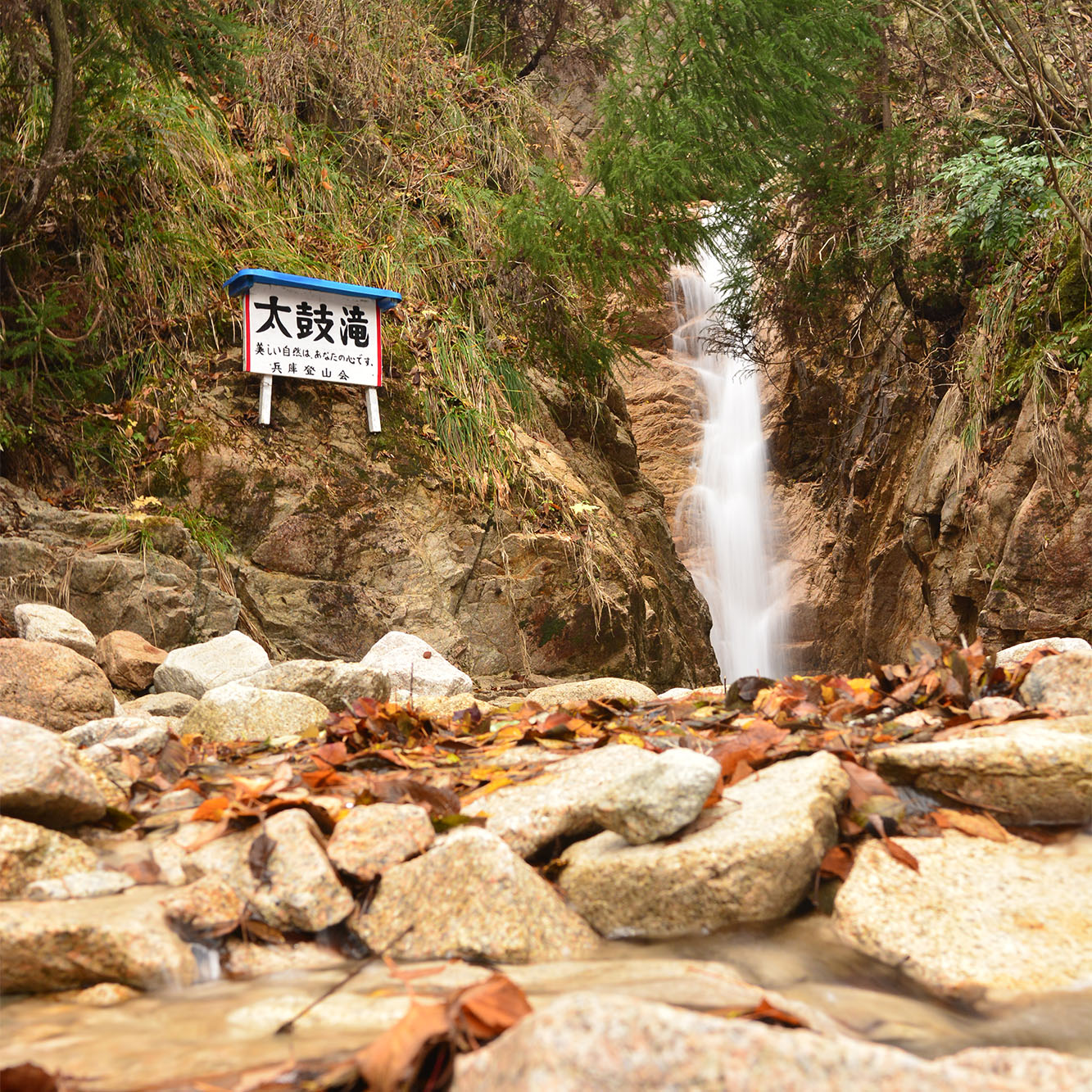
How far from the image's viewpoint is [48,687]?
3.37 metres

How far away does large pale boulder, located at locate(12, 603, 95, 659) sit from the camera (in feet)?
13.8

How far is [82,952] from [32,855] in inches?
15.0

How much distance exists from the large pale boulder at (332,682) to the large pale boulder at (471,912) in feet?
6.05

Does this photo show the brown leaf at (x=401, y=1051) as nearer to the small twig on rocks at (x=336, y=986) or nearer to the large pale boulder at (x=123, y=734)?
the small twig on rocks at (x=336, y=986)

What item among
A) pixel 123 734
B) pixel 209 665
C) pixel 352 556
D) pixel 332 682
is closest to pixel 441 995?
pixel 123 734

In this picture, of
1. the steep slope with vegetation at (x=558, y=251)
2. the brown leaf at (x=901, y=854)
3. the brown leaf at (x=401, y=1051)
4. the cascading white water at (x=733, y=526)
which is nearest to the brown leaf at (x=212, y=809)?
the brown leaf at (x=401, y=1051)

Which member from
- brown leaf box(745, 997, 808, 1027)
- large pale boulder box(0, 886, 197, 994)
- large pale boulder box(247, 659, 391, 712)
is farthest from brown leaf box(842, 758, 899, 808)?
large pale boulder box(247, 659, 391, 712)

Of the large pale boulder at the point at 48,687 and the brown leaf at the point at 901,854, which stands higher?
the large pale boulder at the point at 48,687

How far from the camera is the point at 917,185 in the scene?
7.87 meters

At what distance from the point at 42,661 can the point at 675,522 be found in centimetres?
838

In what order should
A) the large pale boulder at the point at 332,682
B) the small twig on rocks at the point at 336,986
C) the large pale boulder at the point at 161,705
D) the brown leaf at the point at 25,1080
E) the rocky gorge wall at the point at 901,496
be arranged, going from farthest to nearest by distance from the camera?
the rocky gorge wall at the point at 901,496
the large pale boulder at the point at 161,705
the large pale boulder at the point at 332,682
the small twig on rocks at the point at 336,986
the brown leaf at the point at 25,1080

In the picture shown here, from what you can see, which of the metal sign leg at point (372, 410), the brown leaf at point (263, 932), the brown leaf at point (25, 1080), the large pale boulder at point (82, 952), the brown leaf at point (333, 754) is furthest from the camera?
the metal sign leg at point (372, 410)

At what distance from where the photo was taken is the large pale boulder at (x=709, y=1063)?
94 centimetres

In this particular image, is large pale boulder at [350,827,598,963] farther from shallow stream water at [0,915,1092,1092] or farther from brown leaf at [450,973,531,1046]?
brown leaf at [450,973,531,1046]
